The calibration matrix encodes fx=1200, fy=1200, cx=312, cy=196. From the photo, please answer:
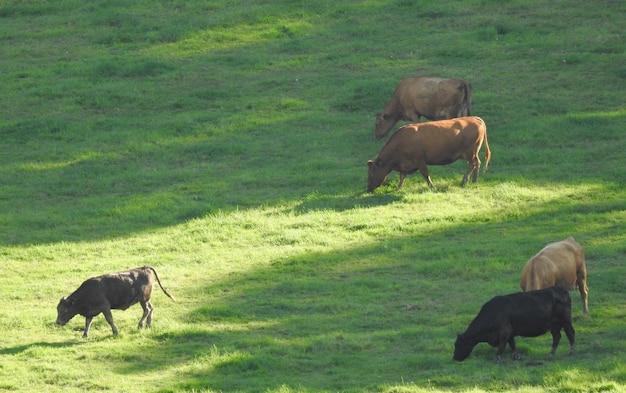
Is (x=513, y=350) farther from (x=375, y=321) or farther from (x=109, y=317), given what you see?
(x=109, y=317)

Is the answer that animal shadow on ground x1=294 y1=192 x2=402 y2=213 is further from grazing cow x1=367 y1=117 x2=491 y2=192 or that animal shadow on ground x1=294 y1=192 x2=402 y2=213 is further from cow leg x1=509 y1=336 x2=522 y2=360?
cow leg x1=509 y1=336 x2=522 y2=360

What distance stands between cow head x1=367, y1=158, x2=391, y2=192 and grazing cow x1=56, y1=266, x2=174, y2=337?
9.60 meters

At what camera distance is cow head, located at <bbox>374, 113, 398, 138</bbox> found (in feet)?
109

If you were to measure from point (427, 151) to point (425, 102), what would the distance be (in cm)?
444

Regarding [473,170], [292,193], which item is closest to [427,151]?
[473,170]

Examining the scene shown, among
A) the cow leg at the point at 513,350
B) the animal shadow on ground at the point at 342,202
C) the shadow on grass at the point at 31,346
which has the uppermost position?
the shadow on grass at the point at 31,346

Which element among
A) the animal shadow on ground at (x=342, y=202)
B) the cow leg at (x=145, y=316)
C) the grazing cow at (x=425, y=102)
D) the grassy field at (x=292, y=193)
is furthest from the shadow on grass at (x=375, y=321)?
the grazing cow at (x=425, y=102)

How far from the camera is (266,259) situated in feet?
80.5

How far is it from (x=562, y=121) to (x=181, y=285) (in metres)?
14.2

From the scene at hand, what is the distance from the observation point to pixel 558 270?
1995 centimetres

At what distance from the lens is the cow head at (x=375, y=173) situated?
29.2 meters

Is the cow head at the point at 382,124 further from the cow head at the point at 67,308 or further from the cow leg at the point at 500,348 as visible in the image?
the cow leg at the point at 500,348

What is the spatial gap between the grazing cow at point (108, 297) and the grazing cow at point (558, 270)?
646cm

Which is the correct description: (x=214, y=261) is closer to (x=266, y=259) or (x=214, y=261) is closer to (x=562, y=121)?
(x=266, y=259)
